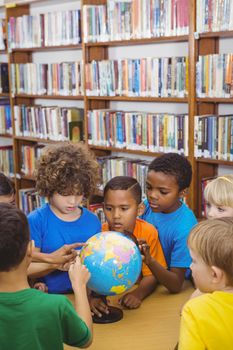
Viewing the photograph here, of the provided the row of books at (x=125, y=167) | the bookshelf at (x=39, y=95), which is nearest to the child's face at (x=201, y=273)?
the row of books at (x=125, y=167)

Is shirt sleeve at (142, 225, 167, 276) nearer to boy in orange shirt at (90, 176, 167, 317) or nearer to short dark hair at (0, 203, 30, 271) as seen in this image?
boy in orange shirt at (90, 176, 167, 317)

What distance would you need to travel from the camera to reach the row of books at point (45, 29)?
5.34 metres

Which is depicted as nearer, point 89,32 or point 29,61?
point 89,32

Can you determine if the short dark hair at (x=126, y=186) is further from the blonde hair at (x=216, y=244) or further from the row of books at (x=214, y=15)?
the row of books at (x=214, y=15)

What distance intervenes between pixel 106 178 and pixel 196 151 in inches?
49.4

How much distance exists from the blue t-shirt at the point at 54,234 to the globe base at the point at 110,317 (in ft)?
1.03

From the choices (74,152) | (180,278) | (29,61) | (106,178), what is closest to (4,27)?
(29,61)

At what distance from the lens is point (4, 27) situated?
20.9ft

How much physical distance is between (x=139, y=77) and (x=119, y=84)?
261 millimetres

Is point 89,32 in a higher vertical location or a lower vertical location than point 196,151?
higher

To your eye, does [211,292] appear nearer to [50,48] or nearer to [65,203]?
[65,203]

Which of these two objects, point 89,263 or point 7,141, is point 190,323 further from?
point 7,141

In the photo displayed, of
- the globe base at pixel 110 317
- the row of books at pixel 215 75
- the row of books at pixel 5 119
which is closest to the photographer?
the globe base at pixel 110 317

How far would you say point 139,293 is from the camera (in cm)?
225
